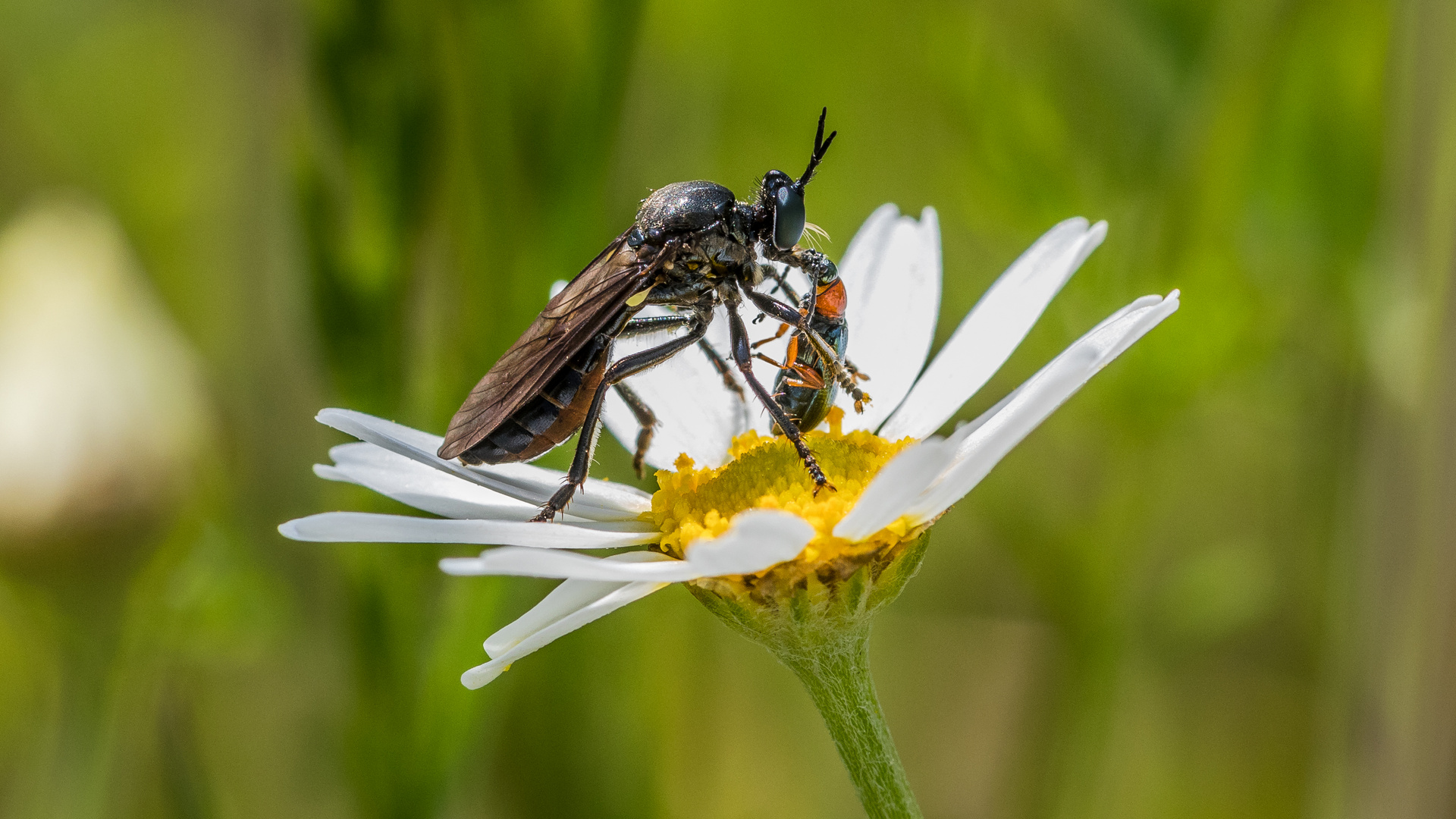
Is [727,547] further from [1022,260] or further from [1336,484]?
[1336,484]

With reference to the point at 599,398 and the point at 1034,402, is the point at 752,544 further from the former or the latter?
the point at 599,398

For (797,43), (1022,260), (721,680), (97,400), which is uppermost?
(797,43)

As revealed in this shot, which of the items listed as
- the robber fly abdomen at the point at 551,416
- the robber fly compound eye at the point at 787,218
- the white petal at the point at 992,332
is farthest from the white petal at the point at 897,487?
the robber fly compound eye at the point at 787,218

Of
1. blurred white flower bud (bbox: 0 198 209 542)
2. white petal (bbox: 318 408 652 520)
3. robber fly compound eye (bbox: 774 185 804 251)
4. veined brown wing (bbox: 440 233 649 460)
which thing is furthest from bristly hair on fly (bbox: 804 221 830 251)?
blurred white flower bud (bbox: 0 198 209 542)

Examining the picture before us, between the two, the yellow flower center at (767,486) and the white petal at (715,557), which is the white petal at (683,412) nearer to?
the yellow flower center at (767,486)

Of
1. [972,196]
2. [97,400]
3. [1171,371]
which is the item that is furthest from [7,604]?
[1171,371]

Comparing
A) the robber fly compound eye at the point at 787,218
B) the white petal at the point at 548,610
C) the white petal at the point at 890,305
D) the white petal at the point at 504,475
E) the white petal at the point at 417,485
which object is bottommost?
the white petal at the point at 548,610

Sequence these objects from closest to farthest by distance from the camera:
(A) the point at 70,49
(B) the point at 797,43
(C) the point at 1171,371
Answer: (C) the point at 1171,371, (B) the point at 797,43, (A) the point at 70,49
